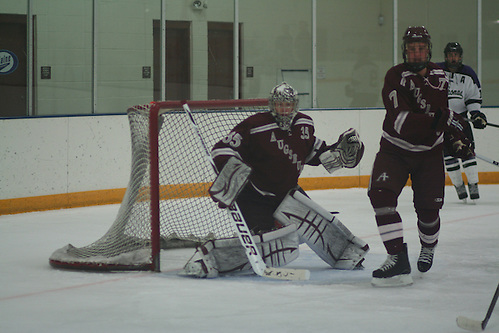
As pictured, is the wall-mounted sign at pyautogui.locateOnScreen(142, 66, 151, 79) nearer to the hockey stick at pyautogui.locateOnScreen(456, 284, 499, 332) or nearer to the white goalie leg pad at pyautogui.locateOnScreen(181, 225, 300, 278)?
the white goalie leg pad at pyautogui.locateOnScreen(181, 225, 300, 278)

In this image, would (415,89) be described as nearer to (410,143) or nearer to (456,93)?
(410,143)

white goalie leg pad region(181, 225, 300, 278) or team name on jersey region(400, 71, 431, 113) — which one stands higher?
team name on jersey region(400, 71, 431, 113)

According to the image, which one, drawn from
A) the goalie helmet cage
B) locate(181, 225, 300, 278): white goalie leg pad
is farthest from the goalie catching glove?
the goalie helmet cage

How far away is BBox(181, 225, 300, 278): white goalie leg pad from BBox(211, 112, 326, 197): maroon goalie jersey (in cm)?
23

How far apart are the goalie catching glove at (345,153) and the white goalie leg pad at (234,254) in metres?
0.38

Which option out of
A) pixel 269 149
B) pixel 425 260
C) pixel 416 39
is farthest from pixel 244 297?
pixel 416 39

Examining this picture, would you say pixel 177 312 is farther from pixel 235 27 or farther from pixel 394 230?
pixel 235 27

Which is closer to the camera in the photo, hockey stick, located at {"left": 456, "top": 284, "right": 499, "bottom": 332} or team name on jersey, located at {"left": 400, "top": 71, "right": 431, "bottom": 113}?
hockey stick, located at {"left": 456, "top": 284, "right": 499, "bottom": 332}

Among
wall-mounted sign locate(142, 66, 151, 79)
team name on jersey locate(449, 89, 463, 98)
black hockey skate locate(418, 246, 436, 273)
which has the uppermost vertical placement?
wall-mounted sign locate(142, 66, 151, 79)

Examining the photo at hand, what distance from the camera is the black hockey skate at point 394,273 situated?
362 cm

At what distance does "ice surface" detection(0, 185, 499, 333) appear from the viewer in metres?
2.97

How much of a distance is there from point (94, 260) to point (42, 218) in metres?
2.00

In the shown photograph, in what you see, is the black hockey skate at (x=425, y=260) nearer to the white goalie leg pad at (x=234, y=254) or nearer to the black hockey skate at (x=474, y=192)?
the white goalie leg pad at (x=234, y=254)

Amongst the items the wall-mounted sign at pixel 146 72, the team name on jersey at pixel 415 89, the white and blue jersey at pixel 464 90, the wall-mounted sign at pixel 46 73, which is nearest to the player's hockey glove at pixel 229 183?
the team name on jersey at pixel 415 89
